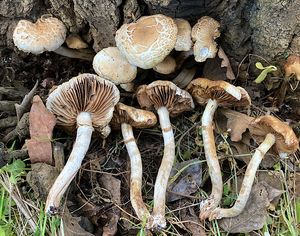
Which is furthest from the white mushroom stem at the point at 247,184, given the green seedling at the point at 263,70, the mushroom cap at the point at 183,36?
the mushroom cap at the point at 183,36

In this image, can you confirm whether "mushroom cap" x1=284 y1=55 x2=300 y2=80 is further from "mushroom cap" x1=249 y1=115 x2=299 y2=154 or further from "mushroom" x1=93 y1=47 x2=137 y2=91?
"mushroom" x1=93 y1=47 x2=137 y2=91

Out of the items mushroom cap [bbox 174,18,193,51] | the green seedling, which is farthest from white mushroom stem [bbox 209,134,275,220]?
mushroom cap [bbox 174,18,193,51]

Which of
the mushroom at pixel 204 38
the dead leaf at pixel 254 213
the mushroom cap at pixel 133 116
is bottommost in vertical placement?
the dead leaf at pixel 254 213

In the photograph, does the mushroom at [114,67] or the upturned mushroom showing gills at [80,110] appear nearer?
the upturned mushroom showing gills at [80,110]

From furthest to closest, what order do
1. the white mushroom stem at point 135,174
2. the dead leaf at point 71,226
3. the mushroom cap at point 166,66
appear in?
the mushroom cap at point 166,66
the white mushroom stem at point 135,174
the dead leaf at point 71,226

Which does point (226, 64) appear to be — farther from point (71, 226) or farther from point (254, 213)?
point (71, 226)

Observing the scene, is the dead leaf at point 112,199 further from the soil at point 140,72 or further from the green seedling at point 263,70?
the green seedling at point 263,70
